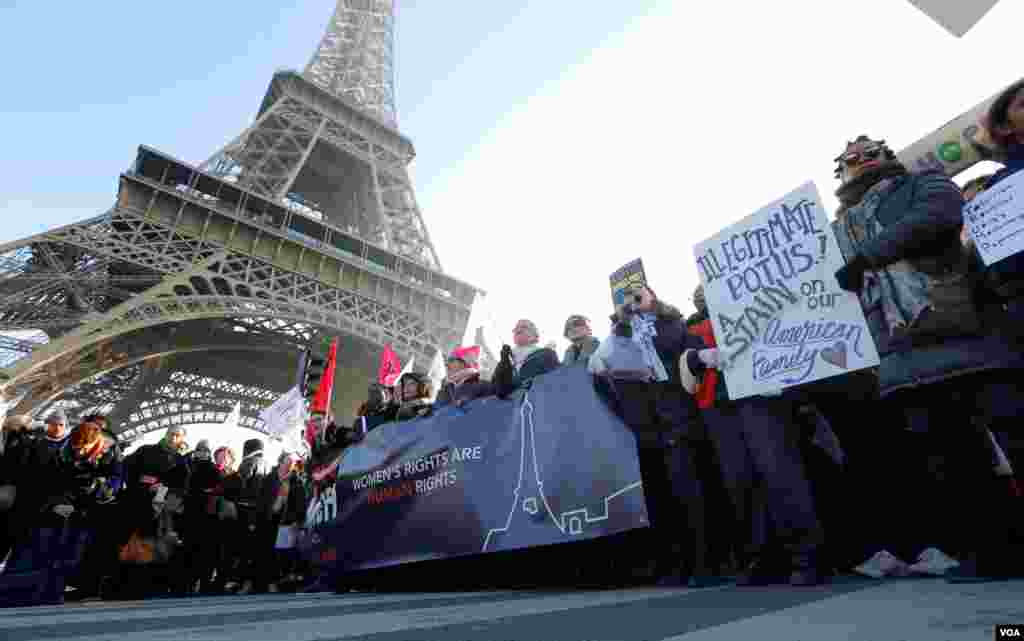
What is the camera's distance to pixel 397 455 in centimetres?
394

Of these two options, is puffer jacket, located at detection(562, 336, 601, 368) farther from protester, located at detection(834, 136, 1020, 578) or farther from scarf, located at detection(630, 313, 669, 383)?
protester, located at detection(834, 136, 1020, 578)

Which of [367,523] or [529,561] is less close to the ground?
[367,523]

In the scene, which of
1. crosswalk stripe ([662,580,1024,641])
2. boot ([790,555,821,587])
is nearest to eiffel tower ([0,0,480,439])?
boot ([790,555,821,587])

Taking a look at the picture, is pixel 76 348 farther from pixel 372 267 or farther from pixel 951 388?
pixel 951 388

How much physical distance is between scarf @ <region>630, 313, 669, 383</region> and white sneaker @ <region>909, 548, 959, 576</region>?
1.39m

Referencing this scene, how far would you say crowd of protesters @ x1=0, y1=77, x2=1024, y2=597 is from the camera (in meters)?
2.13

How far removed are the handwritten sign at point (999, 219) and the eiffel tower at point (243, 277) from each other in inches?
666

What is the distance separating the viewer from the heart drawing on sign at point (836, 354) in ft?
8.20

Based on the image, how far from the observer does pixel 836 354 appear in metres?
2.53

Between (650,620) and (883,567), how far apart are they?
1817 mm

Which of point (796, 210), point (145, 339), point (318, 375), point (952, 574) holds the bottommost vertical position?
point (952, 574)

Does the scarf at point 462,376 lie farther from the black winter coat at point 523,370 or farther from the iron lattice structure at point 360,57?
the iron lattice structure at point 360,57

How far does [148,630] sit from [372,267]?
19818 mm

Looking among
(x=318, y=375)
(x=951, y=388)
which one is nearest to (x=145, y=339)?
(x=318, y=375)
